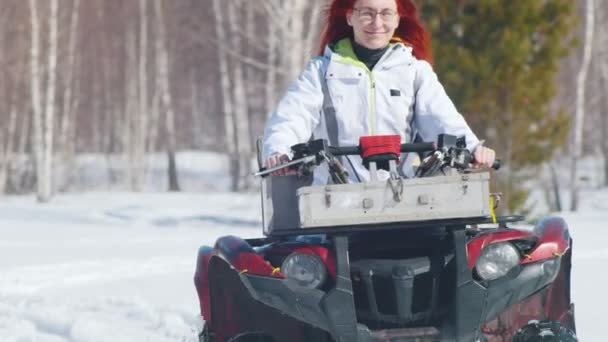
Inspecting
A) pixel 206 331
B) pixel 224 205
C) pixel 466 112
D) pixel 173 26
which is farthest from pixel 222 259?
pixel 173 26

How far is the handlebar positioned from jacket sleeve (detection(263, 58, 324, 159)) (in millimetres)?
411

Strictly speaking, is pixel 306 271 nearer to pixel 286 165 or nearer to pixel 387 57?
pixel 286 165

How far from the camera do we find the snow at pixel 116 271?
7.51 metres

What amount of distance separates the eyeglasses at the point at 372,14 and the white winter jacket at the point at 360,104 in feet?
0.42

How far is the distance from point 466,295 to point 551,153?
15956mm

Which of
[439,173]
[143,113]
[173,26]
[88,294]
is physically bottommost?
[88,294]

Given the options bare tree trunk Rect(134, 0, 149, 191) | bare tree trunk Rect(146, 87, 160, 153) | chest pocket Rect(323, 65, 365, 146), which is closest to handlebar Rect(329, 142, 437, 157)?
chest pocket Rect(323, 65, 365, 146)

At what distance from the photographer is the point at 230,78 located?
37688 mm

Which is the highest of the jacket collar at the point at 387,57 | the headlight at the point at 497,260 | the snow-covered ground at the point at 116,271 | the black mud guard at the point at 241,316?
the jacket collar at the point at 387,57

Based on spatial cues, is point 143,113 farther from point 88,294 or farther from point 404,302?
point 404,302

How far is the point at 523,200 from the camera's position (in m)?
19.1

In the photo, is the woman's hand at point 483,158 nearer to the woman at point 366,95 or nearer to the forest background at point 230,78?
the woman at point 366,95

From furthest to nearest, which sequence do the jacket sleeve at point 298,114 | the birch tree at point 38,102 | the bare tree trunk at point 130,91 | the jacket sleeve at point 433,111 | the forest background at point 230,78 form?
the bare tree trunk at point 130,91, the birch tree at point 38,102, the forest background at point 230,78, the jacket sleeve at point 433,111, the jacket sleeve at point 298,114

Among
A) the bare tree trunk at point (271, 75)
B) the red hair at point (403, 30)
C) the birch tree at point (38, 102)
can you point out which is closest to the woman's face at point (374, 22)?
the red hair at point (403, 30)
